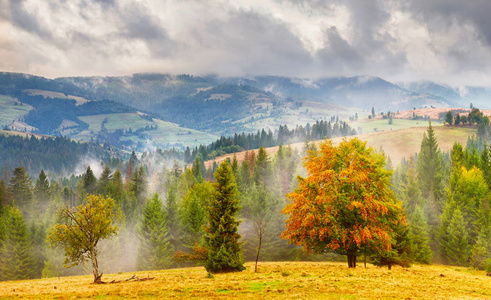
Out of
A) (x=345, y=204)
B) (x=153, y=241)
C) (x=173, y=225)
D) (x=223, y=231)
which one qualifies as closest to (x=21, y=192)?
(x=173, y=225)

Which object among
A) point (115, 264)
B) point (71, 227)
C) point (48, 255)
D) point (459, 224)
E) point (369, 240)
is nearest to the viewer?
point (71, 227)

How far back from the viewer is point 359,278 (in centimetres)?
3325

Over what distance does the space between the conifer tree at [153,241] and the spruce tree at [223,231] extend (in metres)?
42.8

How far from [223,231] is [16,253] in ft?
246

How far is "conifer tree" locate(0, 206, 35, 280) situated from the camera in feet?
300

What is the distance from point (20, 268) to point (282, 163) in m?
94.8

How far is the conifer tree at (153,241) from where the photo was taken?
84.6 metres

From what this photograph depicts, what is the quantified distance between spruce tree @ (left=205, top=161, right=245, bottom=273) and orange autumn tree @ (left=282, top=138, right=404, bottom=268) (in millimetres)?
6944

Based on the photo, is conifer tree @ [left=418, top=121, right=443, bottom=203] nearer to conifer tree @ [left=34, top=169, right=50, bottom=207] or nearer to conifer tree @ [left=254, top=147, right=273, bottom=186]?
conifer tree @ [left=254, top=147, right=273, bottom=186]

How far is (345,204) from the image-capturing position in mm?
43469

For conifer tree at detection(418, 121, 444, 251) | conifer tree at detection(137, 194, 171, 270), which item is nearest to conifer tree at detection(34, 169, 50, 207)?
conifer tree at detection(137, 194, 171, 270)

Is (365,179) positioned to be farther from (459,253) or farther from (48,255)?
(48,255)

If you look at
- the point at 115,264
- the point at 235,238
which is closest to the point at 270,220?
the point at 115,264

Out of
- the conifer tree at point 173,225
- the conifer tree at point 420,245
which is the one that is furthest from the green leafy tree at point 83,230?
the conifer tree at point 420,245
